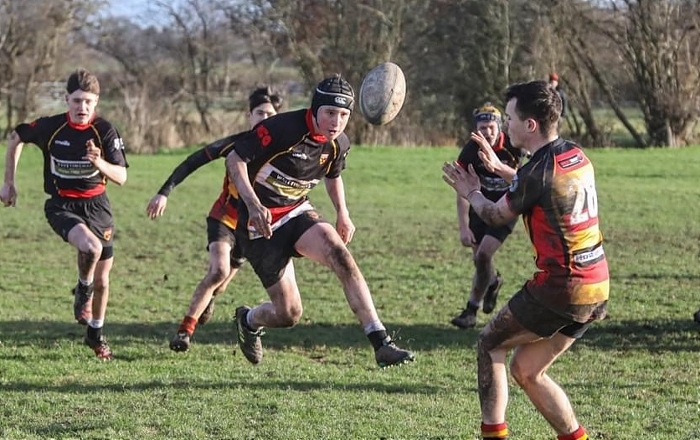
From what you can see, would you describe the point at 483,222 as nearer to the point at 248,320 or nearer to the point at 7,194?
the point at 248,320

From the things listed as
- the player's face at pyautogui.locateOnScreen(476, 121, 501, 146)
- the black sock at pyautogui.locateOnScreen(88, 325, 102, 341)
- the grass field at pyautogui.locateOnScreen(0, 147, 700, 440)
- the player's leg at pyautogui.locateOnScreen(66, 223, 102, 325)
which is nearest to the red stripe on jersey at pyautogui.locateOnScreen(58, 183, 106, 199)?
the player's leg at pyautogui.locateOnScreen(66, 223, 102, 325)

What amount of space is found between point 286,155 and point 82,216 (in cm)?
249

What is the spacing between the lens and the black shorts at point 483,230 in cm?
967

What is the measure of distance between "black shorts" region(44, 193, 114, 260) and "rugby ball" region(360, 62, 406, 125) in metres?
2.53

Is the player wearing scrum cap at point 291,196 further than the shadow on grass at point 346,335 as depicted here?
No

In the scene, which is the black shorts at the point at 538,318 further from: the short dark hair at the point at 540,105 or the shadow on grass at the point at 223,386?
the shadow on grass at the point at 223,386

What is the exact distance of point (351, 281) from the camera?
630 cm

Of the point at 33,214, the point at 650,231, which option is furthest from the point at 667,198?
the point at 33,214

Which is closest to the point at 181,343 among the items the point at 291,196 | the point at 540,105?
the point at 291,196

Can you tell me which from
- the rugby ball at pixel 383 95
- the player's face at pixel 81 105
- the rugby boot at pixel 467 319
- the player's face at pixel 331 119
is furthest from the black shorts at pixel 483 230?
the player's face at pixel 81 105

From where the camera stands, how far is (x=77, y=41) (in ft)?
125

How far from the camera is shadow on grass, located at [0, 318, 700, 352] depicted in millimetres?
8859

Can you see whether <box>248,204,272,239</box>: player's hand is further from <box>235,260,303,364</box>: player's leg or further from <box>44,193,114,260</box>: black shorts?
<box>44,193,114,260</box>: black shorts

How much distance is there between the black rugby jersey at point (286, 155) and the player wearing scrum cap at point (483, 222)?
2.21 m
